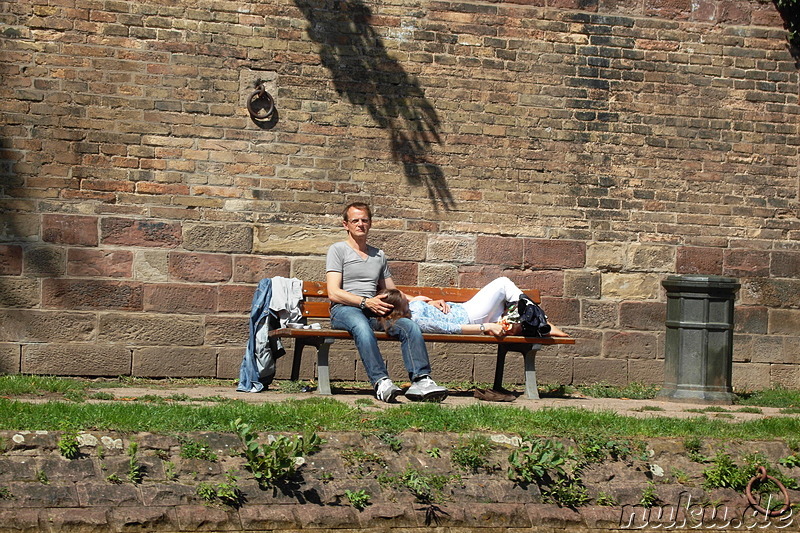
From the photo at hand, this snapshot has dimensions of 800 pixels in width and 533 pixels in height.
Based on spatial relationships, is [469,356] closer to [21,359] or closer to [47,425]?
[21,359]

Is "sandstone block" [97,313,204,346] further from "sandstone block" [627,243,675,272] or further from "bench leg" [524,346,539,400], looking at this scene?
"sandstone block" [627,243,675,272]

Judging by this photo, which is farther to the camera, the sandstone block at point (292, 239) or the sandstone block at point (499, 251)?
the sandstone block at point (499, 251)

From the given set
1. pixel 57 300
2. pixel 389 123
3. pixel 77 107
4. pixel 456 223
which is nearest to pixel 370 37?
pixel 389 123

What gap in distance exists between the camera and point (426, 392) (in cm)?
787

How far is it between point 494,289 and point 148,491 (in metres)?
3.99

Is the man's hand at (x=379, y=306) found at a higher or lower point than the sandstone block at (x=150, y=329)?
higher

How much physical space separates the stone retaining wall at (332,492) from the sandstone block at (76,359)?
3848 mm

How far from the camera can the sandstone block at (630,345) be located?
418 inches

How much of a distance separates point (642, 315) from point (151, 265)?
486 cm

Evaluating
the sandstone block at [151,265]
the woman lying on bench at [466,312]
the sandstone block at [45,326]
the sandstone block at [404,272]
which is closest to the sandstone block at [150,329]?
the sandstone block at [45,326]

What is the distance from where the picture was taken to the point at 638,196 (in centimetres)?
1066

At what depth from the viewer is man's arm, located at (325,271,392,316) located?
8.33m

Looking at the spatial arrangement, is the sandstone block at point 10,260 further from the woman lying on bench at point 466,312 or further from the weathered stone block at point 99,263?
the woman lying on bench at point 466,312

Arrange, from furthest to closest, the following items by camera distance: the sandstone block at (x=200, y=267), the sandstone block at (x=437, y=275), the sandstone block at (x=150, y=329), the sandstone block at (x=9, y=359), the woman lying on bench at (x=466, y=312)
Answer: the sandstone block at (x=437, y=275), the sandstone block at (x=200, y=267), the sandstone block at (x=150, y=329), the sandstone block at (x=9, y=359), the woman lying on bench at (x=466, y=312)
